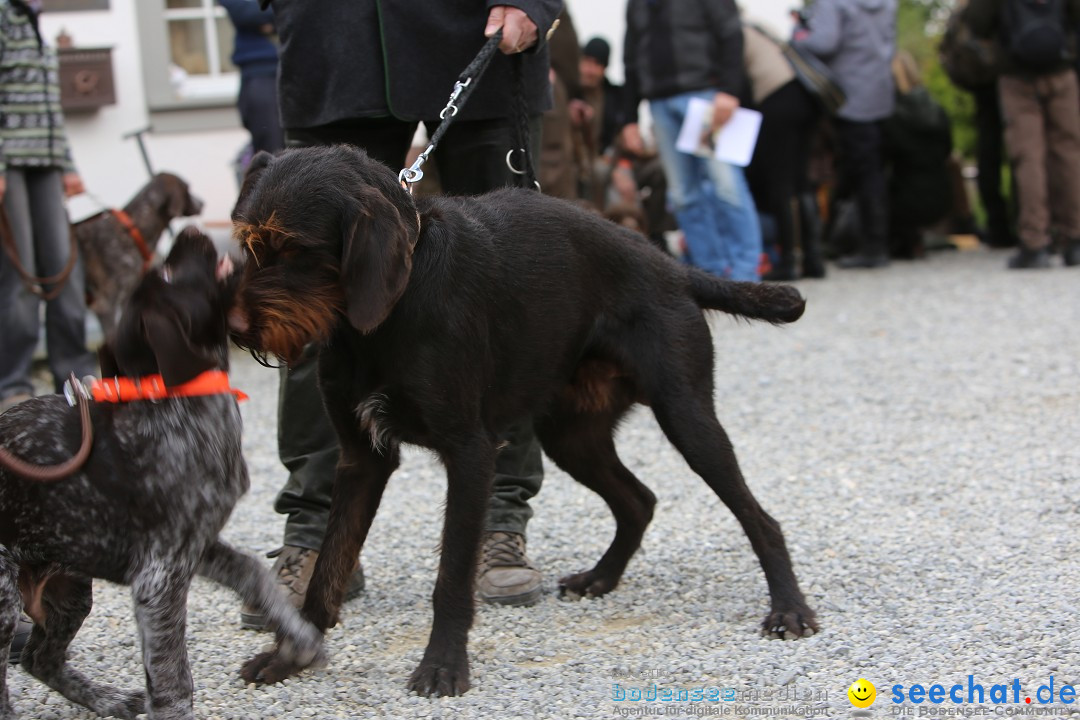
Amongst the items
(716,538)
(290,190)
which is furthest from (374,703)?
(716,538)

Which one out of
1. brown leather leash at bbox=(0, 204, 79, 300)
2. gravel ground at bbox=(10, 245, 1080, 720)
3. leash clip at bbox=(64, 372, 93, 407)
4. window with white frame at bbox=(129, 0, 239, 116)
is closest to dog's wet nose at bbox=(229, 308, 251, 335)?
leash clip at bbox=(64, 372, 93, 407)

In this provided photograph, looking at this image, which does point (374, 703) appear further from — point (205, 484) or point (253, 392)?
point (253, 392)

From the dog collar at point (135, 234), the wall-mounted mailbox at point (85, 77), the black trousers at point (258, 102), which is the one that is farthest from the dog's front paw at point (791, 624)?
the wall-mounted mailbox at point (85, 77)

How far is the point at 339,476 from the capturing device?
3.65 m

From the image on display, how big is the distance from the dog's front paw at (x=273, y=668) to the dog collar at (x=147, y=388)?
84 cm

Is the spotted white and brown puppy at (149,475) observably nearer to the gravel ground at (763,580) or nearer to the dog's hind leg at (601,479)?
the gravel ground at (763,580)

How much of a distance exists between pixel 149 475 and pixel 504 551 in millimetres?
1546

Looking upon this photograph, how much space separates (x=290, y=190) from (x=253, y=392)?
4964 millimetres

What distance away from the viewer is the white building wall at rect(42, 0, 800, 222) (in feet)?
36.2

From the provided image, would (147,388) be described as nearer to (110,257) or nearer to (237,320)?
(237,320)

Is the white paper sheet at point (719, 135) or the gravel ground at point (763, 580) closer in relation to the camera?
the gravel ground at point (763, 580)

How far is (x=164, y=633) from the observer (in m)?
2.93

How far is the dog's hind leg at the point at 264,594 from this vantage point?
3.18 m

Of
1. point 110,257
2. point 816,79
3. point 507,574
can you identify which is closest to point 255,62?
point 110,257
